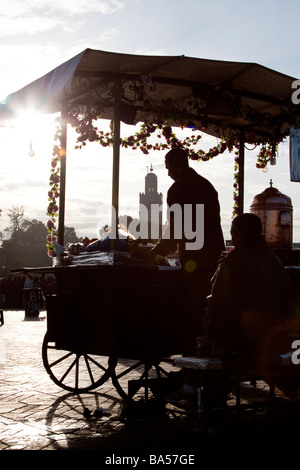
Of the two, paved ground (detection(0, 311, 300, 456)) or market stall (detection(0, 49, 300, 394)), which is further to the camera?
market stall (detection(0, 49, 300, 394))

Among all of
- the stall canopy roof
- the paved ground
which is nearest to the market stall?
the stall canopy roof

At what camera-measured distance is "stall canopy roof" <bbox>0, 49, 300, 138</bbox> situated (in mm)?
7016

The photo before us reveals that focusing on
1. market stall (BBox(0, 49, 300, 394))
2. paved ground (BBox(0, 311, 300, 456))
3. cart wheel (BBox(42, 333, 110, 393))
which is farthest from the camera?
cart wheel (BBox(42, 333, 110, 393))

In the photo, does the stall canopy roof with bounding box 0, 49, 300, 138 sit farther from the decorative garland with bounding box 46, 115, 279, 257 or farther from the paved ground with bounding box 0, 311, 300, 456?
the paved ground with bounding box 0, 311, 300, 456

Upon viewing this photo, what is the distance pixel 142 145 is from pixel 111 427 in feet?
18.2

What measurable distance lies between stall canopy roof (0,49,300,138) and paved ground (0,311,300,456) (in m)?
3.25

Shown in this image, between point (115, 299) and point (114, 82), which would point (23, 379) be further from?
point (114, 82)

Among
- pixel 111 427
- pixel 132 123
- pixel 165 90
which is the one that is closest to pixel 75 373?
pixel 111 427

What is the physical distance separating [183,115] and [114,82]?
129cm

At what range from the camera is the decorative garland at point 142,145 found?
8.62 m

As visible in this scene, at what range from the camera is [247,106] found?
8656 mm

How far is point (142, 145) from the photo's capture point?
9.75 metres

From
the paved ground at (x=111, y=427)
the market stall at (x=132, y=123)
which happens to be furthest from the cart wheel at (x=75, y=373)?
the paved ground at (x=111, y=427)
